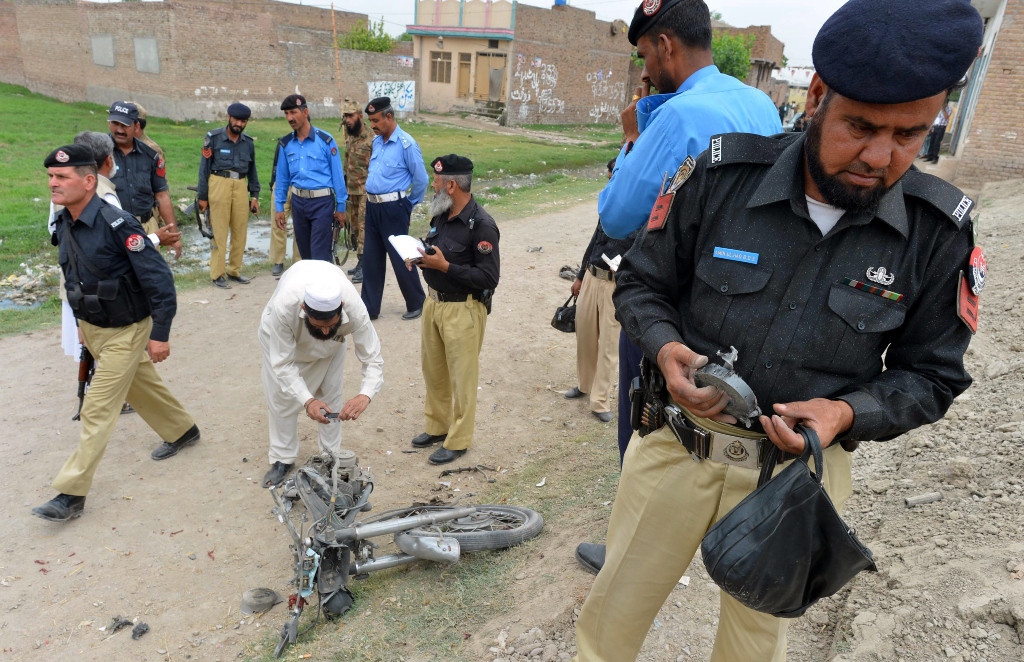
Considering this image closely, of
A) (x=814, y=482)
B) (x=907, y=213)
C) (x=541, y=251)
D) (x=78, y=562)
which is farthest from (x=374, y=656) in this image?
(x=541, y=251)

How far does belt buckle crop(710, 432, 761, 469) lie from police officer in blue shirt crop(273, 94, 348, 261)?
6616 millimetres

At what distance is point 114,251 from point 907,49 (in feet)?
14.0

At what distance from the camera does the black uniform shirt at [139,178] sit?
260 inches

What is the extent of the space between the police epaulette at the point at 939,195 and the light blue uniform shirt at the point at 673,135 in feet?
2.61

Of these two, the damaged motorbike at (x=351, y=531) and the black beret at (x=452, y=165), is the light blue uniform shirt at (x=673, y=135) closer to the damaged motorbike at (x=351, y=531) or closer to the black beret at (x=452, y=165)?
the damaged motorbike at (x=351, y=531)

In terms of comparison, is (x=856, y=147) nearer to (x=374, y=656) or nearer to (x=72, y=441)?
(x=374, y=656)

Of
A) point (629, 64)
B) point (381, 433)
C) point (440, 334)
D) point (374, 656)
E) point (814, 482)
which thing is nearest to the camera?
point (814, 482)

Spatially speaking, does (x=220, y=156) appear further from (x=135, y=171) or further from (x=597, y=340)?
(x=597, y=340)

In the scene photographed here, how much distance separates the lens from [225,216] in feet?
26.7

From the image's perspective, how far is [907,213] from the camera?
5.65 feet

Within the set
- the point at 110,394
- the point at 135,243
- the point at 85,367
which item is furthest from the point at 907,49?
the point at 85,367

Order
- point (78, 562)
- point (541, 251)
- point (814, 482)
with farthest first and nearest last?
point (541, 251) → point (78, 562) → point (814, 482)

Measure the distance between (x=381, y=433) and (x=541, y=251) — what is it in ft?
17.6

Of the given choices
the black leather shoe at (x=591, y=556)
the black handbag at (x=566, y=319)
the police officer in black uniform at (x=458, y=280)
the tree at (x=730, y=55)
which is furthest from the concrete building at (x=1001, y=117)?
the tree at (x=730, y=55)
